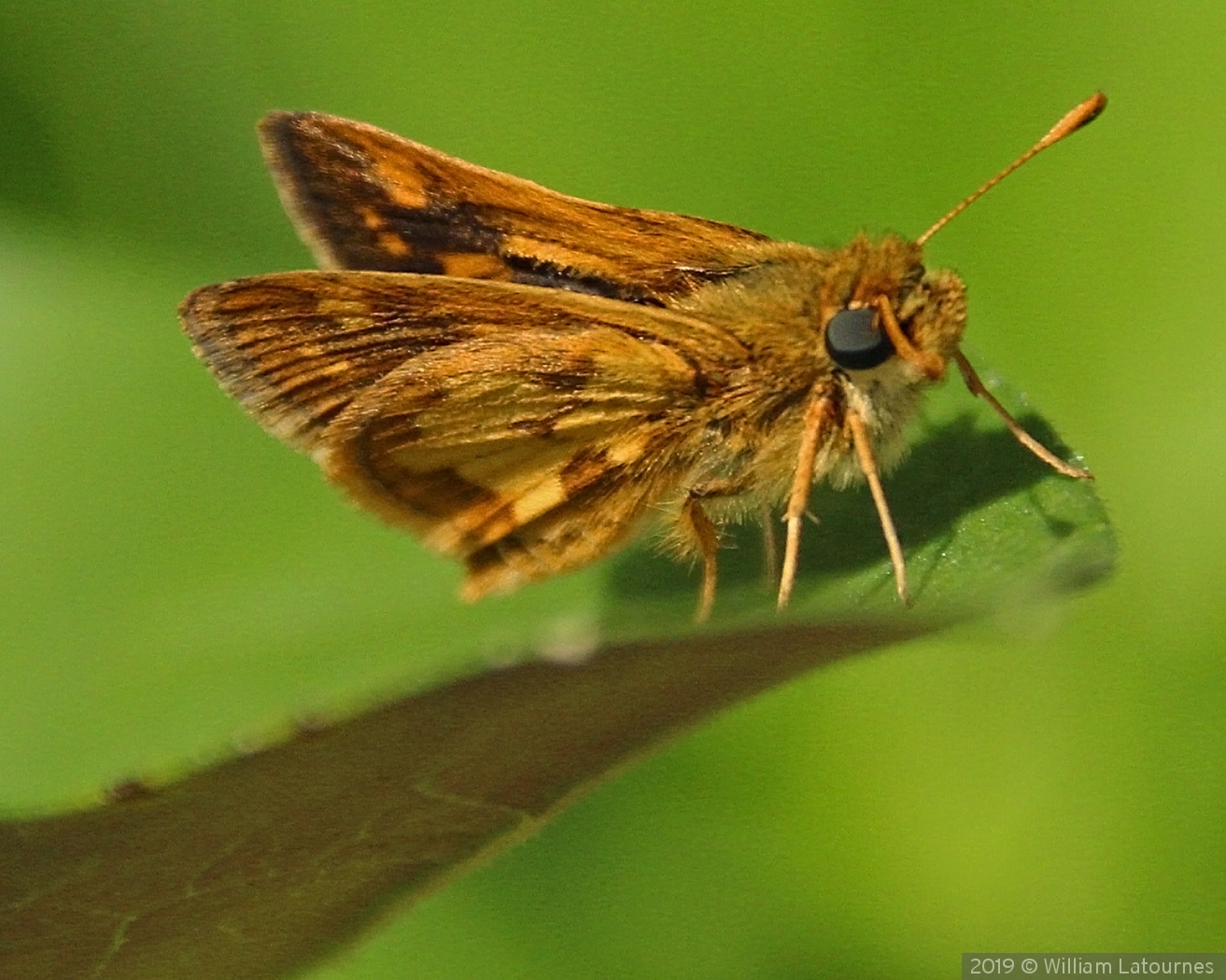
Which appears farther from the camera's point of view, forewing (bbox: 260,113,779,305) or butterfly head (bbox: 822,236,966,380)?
forewing (bbox: 260,113,779,305)

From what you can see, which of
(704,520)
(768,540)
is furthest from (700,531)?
A: (768,540)

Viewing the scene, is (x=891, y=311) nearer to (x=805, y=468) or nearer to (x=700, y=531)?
(x=805, y=468)

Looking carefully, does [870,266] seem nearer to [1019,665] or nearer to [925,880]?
[1019,665]

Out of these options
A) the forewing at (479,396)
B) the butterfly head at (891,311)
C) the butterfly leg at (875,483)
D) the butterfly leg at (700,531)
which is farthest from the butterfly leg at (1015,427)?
the butterfly leg at (700,531)

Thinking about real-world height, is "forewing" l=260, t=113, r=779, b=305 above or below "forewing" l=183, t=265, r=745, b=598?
above

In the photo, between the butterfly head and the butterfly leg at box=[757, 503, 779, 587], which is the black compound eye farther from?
the butterfly leg at box=[757, 503, 779, 587]

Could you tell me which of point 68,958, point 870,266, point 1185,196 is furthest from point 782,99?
point 68,958

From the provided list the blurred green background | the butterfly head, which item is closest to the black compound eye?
the butterfly head
